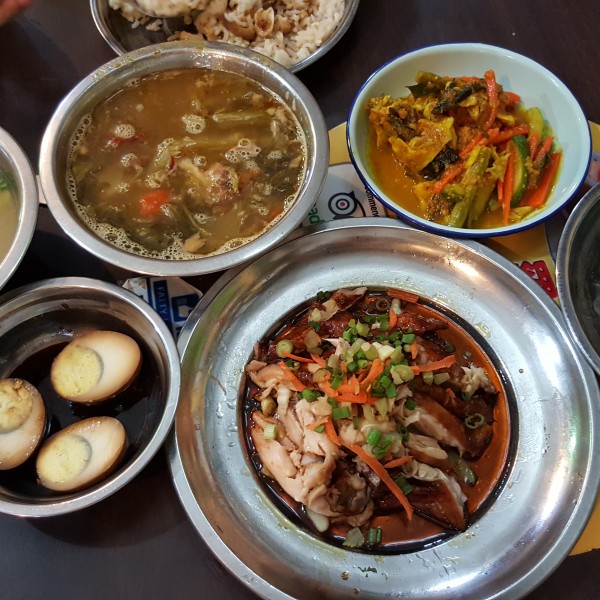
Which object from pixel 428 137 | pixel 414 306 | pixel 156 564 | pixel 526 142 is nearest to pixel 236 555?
pixel 156 564

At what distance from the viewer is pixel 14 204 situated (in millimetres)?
2016

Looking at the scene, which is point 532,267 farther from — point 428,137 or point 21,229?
point 21,229

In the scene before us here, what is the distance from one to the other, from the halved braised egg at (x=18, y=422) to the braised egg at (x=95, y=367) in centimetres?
10

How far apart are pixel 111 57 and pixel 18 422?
197 cm

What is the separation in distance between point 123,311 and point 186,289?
31 cm

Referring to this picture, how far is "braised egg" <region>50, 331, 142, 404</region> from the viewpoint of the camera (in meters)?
→ 1.87

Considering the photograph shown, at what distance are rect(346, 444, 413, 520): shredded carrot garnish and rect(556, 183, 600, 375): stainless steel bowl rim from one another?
0.82m

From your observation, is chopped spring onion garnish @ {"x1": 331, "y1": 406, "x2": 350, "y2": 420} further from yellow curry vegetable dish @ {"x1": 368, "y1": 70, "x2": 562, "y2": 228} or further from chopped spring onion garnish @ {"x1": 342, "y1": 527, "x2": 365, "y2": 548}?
yellow curry vegetable dish @ {"x1": 368, "y1": 70, "x2": 562, "y2": 228}

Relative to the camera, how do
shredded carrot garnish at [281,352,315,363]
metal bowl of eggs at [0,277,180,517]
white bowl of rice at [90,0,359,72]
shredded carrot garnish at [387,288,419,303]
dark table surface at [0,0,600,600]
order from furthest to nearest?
white bowl of rice at [90,0,359,72], shredded carrot garnish at [387,288,419,303], shredded carrot garnish at [281,352,315,363], dark table surface at [0,0,600,600], metal bowl of eggs at [0,277,180,517]

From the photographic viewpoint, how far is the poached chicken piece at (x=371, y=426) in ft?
5.87

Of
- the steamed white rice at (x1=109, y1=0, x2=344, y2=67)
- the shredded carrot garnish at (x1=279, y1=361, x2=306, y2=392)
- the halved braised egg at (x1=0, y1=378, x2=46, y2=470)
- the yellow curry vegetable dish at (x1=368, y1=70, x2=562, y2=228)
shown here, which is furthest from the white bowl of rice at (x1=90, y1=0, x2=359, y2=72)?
the halved braised egg at (x1=0, y1=378, x2=46, y2=470)

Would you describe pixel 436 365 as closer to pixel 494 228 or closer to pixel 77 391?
pixel 494 228

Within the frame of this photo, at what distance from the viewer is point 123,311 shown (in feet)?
6.52

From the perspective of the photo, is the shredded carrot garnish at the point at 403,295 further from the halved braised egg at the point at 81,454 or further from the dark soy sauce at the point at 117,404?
the halved braised egg at the point at 81,454
